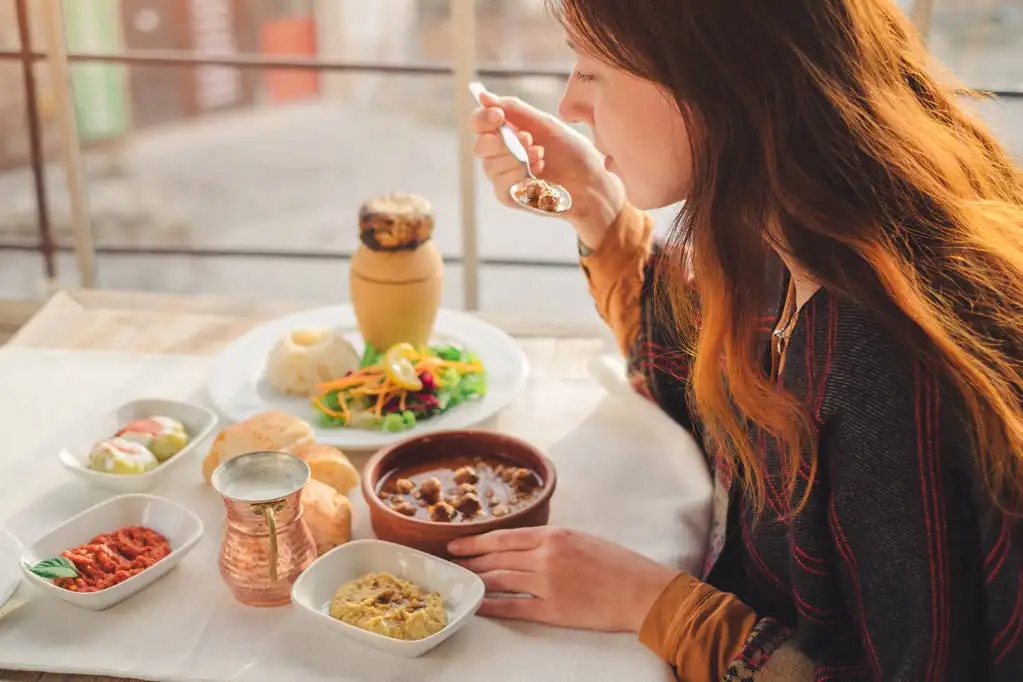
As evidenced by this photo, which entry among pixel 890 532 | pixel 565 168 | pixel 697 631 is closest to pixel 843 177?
pixel 890 532

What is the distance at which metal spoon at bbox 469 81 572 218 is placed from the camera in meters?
1.40

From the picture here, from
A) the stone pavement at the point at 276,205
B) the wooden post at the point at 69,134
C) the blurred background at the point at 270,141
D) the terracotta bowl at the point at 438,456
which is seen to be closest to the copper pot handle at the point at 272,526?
the terracotta bowl at the point at 438,456

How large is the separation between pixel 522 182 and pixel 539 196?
4 centimetres

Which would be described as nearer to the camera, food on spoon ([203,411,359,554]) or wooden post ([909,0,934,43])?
food on spoon ([203,411,359,554])

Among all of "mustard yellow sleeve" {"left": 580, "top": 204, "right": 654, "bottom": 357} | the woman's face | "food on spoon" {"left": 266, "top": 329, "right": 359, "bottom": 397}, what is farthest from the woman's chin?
"food on spoon" {"left": 266, "top": 329, "right": 359, "bottom": 397}

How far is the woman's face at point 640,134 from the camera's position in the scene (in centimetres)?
103

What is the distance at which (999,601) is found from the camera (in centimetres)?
93

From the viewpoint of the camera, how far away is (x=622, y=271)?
1497mm

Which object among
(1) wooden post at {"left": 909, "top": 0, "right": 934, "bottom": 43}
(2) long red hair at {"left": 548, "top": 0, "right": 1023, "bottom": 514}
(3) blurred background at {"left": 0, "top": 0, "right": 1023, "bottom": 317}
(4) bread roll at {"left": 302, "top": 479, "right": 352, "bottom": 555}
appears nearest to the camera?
(2) long red hair at {"left": 548, "top": 0, "right": 1023, "bottom": 514}

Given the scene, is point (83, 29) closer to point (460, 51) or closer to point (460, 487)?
point (460, 51)

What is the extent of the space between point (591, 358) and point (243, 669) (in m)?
0.72

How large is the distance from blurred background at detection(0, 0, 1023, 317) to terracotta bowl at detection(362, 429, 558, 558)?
207 centimetres

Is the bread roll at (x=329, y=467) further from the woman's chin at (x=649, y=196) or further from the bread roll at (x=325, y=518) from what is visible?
the woman's chin at (x=649, y=196)

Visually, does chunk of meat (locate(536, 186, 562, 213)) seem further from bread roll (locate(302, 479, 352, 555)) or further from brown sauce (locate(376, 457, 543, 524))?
bread roll (locate(302, 479, 352, 555))
